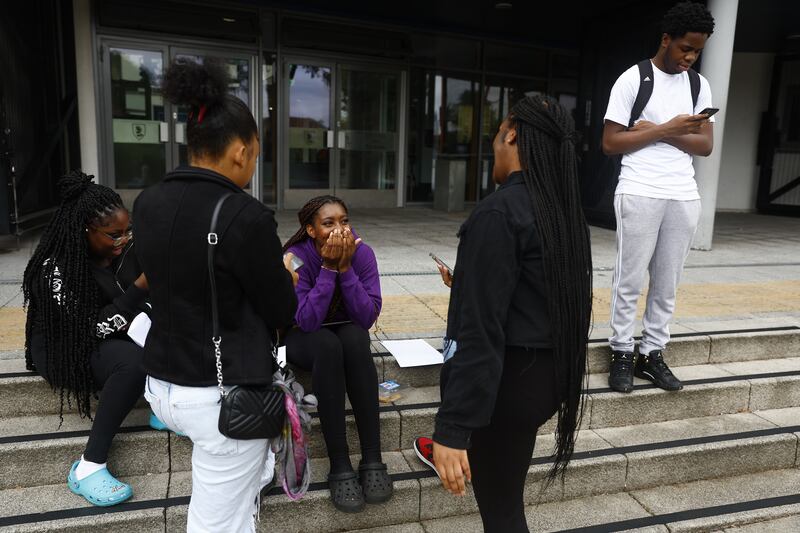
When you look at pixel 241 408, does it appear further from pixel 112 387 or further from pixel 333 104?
pixel 333 104

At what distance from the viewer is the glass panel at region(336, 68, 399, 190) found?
441 inches

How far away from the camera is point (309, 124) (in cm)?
1096

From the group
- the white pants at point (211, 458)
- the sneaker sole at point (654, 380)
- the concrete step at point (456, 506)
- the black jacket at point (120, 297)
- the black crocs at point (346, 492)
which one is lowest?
the concrete step at point (456, 506)

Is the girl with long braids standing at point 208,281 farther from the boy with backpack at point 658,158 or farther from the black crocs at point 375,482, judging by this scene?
the boy with backpack at point 658,158

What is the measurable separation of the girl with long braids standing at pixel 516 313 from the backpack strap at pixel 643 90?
1.71 metres

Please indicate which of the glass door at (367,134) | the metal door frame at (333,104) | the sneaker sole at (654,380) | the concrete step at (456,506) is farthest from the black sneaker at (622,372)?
the glass door at (367,134)

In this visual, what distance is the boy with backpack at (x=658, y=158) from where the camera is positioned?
322 centimetres

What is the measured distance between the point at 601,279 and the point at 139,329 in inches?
178

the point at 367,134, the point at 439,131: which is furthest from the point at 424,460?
the point at 439,131

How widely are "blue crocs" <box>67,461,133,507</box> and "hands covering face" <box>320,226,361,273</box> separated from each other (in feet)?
4.27

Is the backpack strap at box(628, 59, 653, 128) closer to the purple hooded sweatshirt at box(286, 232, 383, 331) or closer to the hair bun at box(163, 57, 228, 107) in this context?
the purple hooded sweatshirt at box(286, 232, 383, 331)

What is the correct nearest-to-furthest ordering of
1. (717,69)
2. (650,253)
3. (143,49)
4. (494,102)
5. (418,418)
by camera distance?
(418,418) → (650,253) → (717,69) → (143,49) → (494,102)

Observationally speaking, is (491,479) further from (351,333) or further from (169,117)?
(169,117)

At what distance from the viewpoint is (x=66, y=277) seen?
266cm
